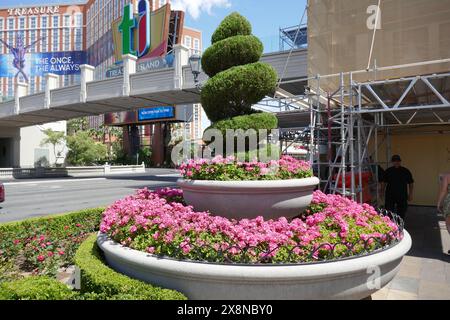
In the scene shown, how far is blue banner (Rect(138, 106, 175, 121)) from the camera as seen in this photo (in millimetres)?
49884

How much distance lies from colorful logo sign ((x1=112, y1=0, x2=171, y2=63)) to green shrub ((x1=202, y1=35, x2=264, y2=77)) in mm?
37116

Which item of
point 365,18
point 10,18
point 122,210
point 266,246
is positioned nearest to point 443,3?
point 365,18

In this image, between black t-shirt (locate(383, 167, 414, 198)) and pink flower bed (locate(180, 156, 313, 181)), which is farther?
black t-shirt (locate(383, 167, 414, 198))

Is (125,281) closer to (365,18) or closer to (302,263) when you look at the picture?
(302,263)

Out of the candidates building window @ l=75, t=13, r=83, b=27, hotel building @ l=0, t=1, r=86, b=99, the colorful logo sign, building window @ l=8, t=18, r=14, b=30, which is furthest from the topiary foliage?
building window @ l=8, t=18, r=14, b=30

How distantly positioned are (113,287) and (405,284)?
164 inches

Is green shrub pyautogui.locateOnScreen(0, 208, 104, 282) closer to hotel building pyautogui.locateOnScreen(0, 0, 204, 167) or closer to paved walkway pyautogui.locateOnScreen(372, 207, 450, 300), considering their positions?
paved walkway pyautogui.locateOnScreen(372, 207, 450, 300)

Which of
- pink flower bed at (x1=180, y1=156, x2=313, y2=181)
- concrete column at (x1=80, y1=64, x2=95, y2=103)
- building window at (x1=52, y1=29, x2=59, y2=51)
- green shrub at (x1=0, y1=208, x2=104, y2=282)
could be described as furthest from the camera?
building window at (x1=52, y1=29, x2=59, y2=51)

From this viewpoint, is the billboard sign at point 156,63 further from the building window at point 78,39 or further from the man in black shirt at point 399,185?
the building window at point 78,39

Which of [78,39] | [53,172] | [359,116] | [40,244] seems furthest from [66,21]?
[40,244]

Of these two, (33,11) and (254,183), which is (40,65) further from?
(33,11)

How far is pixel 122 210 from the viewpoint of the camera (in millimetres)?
5148

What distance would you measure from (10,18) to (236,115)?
431ft

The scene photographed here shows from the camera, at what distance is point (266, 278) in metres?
3.40
